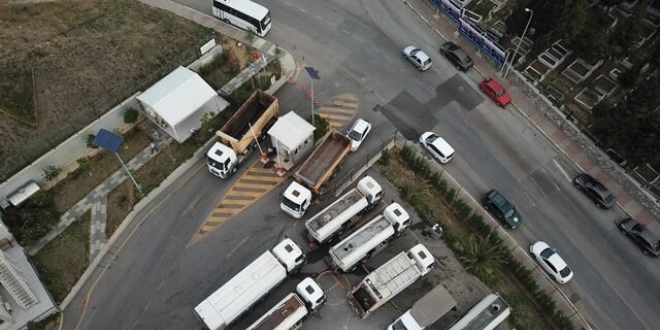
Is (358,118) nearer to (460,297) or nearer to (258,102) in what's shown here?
(258,102)

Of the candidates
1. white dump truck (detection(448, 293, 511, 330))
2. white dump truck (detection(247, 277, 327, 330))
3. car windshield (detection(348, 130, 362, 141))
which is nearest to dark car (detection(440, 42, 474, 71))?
car windshield (detection(348, 130, 362, 141))

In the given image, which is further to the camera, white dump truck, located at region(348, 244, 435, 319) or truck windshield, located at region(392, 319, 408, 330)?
white dump truck, located at region(348, 244, 435, 319)

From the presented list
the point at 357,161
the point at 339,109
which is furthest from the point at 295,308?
the point at 339,109

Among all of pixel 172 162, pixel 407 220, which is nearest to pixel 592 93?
pixel 407 220

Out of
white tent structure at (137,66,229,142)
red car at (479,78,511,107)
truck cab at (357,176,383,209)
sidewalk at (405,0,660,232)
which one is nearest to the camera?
truck cab at (357,176,383,209)

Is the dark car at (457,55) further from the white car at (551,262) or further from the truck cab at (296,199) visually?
the truck cab at (296,199)

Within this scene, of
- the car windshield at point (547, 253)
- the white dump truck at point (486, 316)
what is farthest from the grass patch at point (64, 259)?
the car windshield at point (547, 253)

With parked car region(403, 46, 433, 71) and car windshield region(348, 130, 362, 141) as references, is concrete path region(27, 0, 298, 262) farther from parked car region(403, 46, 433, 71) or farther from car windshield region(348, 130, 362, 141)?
parked car region(403, 46, 433, 71)
